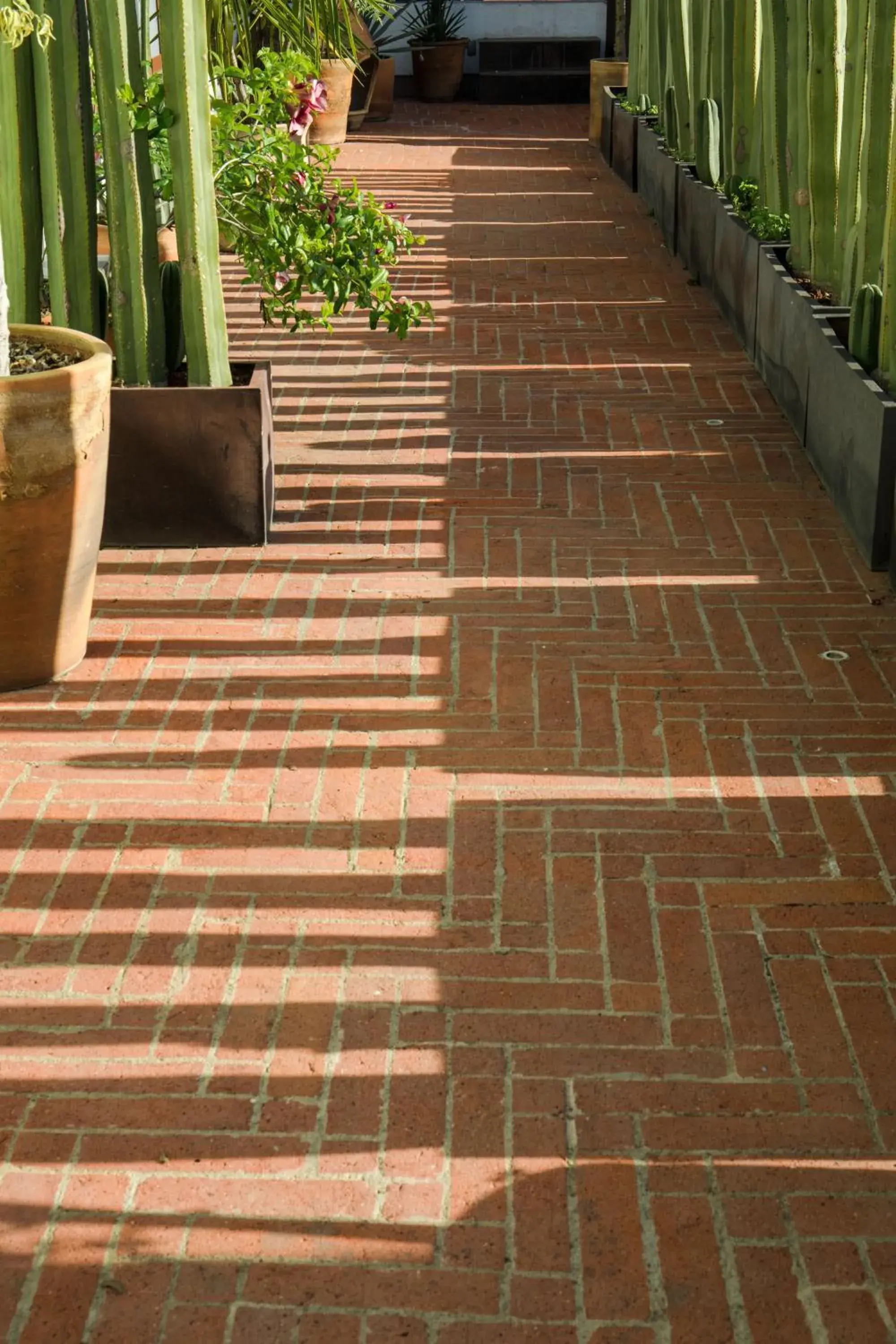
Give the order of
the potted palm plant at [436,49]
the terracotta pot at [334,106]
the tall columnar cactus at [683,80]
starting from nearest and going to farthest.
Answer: the tall columnar cactus at [683,80], the terracotta pot at [334,106], the potted palm plant at [436,49]

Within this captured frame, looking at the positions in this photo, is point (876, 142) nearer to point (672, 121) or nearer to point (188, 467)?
point (188, 467)

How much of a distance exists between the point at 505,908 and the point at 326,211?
330 centimetres

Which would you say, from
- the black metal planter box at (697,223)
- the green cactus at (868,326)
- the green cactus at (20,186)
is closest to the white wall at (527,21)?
the black metal planter box at (697,223)

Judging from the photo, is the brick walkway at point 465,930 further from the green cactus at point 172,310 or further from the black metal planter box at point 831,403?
the green cactus at point 172,310

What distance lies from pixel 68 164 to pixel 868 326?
9.83 feet

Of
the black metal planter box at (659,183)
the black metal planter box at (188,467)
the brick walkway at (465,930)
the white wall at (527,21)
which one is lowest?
the brick walkway at (465,930)

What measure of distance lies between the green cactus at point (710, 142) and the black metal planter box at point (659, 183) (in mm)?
719

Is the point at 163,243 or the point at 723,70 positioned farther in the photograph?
the point at 723,70

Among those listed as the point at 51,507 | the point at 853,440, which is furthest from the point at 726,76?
the point at 51,507

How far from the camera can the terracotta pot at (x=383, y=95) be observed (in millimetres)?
18438

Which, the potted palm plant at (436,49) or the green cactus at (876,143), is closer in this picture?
the green cactus at (876,143)

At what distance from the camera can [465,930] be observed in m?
3.79

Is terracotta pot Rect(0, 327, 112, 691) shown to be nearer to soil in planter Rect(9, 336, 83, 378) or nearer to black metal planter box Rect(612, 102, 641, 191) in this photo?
soil in planter Rect(9, 336, 83, 378)

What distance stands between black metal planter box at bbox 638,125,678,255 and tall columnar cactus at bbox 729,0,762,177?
1334 millimetres
